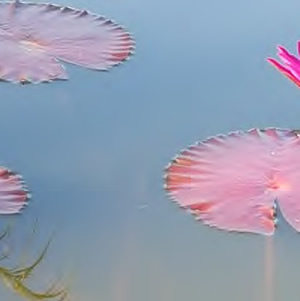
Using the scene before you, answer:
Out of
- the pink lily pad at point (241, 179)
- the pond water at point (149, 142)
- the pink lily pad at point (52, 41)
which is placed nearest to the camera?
the pond water at point (149, 142)

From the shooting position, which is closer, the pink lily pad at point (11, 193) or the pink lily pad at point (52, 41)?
the pink lily pad at point (11, 193)

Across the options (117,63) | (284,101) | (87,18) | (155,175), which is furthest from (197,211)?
(87,18)

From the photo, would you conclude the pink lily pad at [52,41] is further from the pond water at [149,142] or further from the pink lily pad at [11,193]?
the pink lily pad at [11,193]

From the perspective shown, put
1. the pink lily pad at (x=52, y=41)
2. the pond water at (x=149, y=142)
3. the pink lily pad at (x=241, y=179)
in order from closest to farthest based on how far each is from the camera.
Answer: the pond water at (x=149, y=142) < the pink lily pad at (x=241, y=179) < the pink lily pad at (x=52, y=41)

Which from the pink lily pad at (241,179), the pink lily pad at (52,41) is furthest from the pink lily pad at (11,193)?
the pink lily pad at (52,41)

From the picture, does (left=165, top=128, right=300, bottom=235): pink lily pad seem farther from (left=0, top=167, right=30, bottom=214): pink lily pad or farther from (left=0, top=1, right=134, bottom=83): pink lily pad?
(left=0, top=1, right=134, bottom=83): pink lily pad

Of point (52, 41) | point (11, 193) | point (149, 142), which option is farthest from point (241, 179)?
point (52, 41)

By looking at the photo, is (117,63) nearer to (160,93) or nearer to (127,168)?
(160,93)
